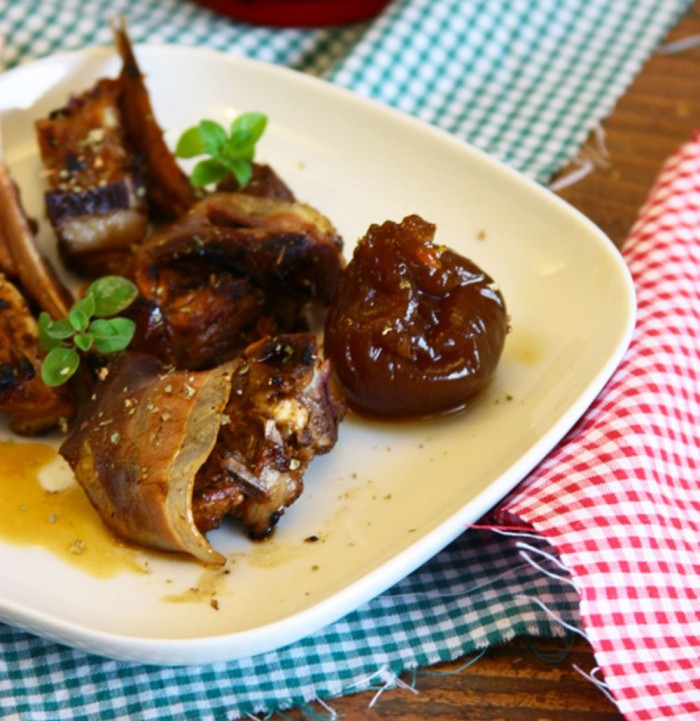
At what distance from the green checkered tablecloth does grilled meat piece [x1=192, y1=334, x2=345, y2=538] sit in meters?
0.33

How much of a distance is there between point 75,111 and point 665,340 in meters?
1.97

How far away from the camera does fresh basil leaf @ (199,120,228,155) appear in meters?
3.21

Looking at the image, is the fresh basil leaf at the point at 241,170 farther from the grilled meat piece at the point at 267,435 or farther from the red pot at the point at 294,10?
the red pot at the point at 294,10

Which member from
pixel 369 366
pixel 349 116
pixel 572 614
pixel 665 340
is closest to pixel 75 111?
pixel 349 116

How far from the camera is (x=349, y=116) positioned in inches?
143

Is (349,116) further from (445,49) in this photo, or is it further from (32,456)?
(32,456)

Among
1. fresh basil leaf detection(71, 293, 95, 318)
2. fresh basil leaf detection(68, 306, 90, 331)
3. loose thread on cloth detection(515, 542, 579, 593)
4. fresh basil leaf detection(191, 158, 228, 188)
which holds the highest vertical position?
fresh basil leaf detection(191, 158, 228, 188)

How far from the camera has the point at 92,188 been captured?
3.23 metres

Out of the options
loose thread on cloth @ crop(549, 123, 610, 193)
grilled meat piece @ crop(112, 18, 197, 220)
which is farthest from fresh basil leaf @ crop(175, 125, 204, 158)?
loose thread on cloth @ crop(549, 123, 610, 193)

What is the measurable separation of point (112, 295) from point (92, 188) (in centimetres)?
64

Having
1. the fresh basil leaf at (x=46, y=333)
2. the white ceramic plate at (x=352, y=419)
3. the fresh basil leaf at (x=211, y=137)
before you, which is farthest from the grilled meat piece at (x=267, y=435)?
the fresh basil leaf at (x=211, y=137)

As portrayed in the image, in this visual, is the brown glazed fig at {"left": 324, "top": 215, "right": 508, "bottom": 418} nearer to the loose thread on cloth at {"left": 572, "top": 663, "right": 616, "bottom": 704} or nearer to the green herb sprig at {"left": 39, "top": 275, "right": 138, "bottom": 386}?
the green herb sprig at {"left": 39, "top": 275, "right": 138, "bottom": 386}

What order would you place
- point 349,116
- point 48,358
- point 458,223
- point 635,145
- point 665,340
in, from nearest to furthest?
point 48,358, point 665,340, point 458,223, point 349,116, point 635,145

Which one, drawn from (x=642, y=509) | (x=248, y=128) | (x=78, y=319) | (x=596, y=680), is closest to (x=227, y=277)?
(x=78, y=319)
